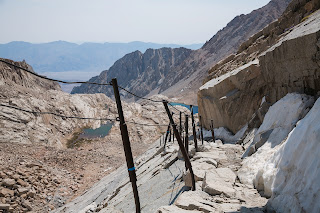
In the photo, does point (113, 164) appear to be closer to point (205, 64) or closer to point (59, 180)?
point (59, 180)

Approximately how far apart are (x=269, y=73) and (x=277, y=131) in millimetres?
6630

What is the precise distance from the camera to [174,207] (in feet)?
26.2

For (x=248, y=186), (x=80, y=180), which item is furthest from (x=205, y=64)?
(x=248, y=186)

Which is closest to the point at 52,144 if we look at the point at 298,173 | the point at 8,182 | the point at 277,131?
the point at 8,182

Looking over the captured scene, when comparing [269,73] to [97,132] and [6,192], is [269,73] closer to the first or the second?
[6,192]

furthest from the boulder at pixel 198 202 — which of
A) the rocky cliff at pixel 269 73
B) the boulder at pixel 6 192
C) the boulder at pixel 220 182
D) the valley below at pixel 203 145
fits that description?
the boulder at pixel 6 192

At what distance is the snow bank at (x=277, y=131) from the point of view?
10.6 meters

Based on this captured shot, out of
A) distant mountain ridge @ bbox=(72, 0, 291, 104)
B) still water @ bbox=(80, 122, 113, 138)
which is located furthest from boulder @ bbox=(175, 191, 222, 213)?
distant mountain ridge @ bbox=(72, 0, 291, 104)

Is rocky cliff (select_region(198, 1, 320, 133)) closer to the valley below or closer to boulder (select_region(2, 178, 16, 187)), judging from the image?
the valley below

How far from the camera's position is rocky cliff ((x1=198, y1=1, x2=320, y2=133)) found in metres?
12.5

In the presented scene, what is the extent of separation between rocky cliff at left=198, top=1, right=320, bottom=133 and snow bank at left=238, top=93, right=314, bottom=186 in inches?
32.8

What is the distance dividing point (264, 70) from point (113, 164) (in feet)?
69.4

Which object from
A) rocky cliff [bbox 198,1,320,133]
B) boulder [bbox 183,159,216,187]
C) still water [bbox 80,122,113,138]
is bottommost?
still water [bbox 80,122,113,138]

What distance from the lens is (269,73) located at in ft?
57.3
